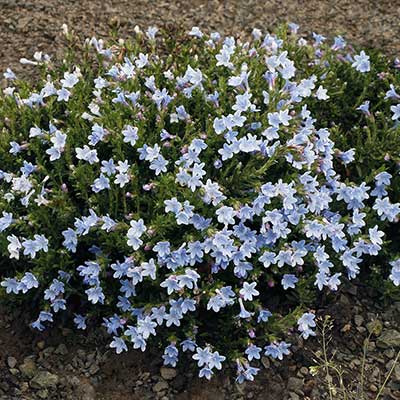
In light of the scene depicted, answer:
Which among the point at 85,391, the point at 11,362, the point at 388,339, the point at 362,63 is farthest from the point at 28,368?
the point at 362,63

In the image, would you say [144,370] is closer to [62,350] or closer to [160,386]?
[160,386]

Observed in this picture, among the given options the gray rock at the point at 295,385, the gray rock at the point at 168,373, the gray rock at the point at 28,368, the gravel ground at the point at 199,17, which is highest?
the gravel ground at the point at 199,17

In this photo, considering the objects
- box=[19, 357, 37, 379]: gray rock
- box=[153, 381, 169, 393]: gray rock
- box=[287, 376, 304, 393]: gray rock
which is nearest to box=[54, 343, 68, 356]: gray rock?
box=[19, 357, 37, 379]: gray rock

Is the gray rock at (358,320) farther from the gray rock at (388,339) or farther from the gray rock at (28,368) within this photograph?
the gray rock at (28,368)

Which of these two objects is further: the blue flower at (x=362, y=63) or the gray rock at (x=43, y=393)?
the blue flower at (x=362, y=63)

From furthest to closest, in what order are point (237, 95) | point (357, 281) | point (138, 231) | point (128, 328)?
point (357, 281) < point (237, 95) < point (128, 328) < point (138, 231)

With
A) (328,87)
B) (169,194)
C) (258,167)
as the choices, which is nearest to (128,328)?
(169,194)

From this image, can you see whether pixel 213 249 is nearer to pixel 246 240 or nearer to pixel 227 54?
pixel 246 240

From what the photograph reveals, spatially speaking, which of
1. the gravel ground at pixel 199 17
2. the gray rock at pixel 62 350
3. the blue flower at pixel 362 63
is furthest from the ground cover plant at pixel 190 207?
the gravel ground at pixel 199 17
